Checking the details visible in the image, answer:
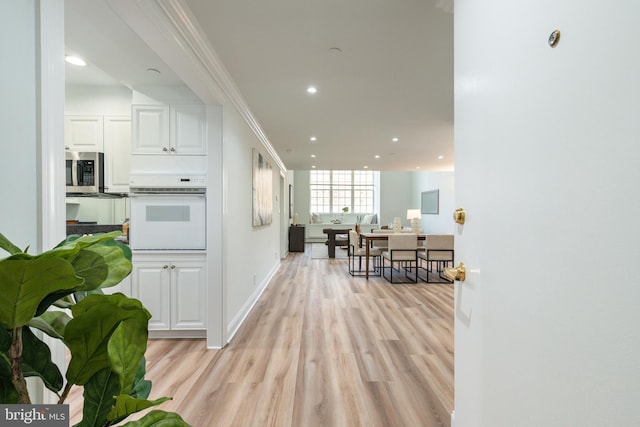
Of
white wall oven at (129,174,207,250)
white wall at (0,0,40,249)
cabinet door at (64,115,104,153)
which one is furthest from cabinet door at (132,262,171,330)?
white wall at (0,0,40,249)

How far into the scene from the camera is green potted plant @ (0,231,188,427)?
0.40 m

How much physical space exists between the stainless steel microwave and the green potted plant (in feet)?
9.13

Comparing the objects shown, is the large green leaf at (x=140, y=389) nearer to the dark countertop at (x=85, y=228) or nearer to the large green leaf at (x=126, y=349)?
the large green leaf at (x=126, y=349)

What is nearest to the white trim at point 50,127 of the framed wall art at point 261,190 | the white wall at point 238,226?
the white wall at point 238,226

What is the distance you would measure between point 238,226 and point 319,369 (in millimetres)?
1631

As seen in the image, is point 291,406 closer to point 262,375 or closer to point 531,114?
point 262,375

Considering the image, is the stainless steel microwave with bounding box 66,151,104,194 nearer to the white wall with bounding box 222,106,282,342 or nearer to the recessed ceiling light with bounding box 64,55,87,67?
the recessed ceiling light with bounding box 64,55,87,67

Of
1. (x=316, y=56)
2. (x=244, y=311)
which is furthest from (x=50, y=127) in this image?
(x=244, y=311)

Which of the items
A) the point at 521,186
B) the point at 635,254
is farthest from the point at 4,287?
the point at 521,186

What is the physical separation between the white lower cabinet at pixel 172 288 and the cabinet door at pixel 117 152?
0.81 metres

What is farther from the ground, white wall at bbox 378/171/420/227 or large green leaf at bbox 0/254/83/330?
white wall at bbox 378/171/420/227

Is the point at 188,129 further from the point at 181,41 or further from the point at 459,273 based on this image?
the point at 459,273

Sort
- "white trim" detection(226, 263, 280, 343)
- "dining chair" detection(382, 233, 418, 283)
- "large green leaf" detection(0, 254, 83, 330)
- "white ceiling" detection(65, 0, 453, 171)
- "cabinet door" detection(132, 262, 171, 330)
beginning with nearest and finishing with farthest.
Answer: "large green leaf" detection(0, 254, 83, 330) < "white ceiling" detection(65, 0, 453, 171) < "cabinet door" detection(132, 262, 171, 330) < "white trim" detection(226, 263, 280, 343) < "dining chair" detection(382, 233, 418, 283)

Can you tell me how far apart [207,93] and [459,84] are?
191 cm
